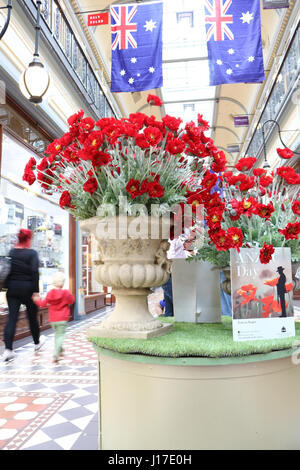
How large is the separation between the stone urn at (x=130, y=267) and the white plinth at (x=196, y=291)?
0.23 meters

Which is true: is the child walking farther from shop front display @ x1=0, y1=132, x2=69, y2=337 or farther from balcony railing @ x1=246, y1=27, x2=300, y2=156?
balcony railing @ x1=246, y1=27, x2=300, y2=156

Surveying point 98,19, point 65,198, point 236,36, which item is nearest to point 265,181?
point 65,198

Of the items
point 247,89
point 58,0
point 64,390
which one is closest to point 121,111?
point 247,89

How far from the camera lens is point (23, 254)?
4.00 metres

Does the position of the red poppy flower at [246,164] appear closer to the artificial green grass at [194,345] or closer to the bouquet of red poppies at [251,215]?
the bouquet of red poppies at [251,215]

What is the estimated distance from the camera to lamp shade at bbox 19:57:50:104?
11.6ft

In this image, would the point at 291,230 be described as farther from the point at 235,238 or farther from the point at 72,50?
the point at 72,50

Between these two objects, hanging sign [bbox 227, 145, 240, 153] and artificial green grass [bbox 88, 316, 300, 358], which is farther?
hanging sign [bbox 227, 145, 240, 153]

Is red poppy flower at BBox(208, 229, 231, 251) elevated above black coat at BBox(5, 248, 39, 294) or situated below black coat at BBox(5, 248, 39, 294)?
above

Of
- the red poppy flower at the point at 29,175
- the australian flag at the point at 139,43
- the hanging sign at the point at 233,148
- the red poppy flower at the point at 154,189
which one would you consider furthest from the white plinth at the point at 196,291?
the hanging sign at the point at 233,148

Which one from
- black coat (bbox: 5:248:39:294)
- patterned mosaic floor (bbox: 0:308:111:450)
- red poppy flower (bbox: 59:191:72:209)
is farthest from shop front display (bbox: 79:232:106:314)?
red poppy flower (bbox: 59:191:72:209)

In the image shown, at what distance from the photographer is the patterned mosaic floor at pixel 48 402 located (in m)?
2.11

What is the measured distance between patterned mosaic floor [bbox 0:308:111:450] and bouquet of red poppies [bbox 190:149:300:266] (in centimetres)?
151

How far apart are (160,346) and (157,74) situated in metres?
4.58
